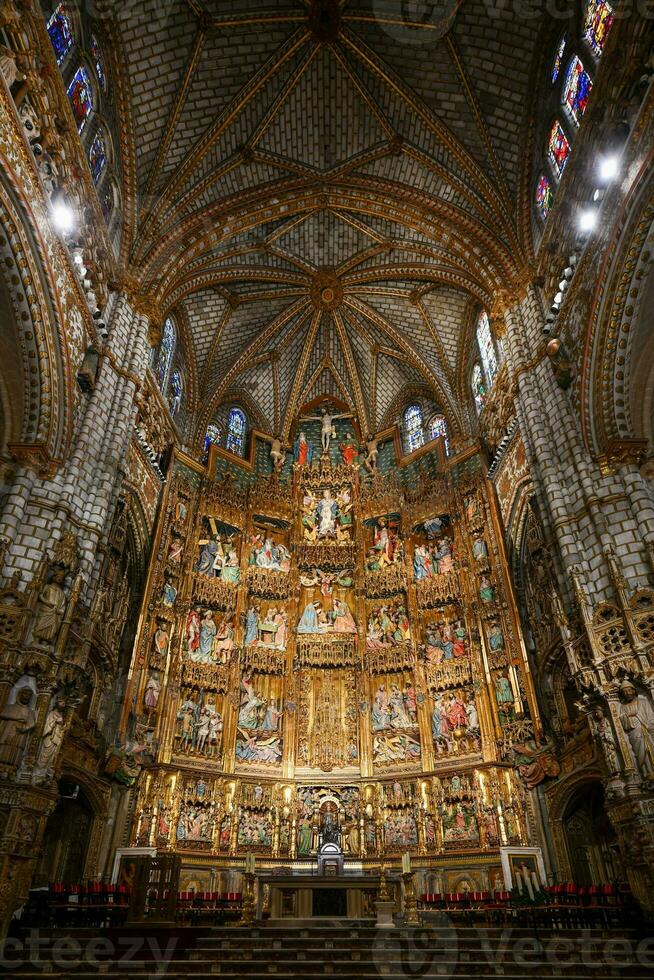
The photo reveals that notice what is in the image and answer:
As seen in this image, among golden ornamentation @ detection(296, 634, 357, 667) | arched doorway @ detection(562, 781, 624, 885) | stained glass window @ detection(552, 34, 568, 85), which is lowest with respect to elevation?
arched doorway @ detection(562, 781, 624, 885)

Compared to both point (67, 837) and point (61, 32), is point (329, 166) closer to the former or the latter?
point (61, 32)

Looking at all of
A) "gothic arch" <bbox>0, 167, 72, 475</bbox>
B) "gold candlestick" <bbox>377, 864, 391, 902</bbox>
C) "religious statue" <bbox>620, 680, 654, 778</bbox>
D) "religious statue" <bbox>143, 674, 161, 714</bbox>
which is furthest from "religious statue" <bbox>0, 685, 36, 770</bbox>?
"religious statue" <bbox>620, 680, 654, 778</bbox>

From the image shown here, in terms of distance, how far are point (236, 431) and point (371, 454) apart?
6.14 m

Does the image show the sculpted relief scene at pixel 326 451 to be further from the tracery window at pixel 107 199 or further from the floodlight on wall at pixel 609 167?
the tracery window at pixel 107 199

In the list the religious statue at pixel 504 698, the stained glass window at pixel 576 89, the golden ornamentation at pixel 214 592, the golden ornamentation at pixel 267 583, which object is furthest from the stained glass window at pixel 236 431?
the stained glass window at pixel 576 89

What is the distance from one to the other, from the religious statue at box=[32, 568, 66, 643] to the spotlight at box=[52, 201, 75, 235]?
823 centimetres

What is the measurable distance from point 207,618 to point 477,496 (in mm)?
10518

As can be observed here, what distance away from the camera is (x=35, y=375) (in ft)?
48.4

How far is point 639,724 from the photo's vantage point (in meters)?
11.8

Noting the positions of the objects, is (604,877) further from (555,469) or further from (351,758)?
(555,469)

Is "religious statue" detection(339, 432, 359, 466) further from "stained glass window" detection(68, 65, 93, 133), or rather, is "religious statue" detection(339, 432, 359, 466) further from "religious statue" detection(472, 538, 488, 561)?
"stained glass window" detection(68, 65, 93, 133)

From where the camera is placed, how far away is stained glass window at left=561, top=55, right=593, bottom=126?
16234 mm

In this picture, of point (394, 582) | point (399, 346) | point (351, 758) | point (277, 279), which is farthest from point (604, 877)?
point (277, 279)

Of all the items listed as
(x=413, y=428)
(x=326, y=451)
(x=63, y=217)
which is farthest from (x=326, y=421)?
(x=63, y=217)
